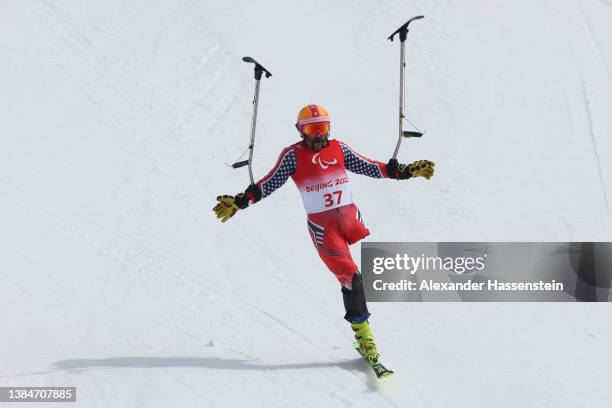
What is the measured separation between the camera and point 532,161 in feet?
41.0

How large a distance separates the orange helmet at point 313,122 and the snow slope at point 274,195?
1990 millimetres

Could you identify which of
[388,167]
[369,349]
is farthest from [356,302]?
[388,167]

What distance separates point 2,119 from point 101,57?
9.10 ft

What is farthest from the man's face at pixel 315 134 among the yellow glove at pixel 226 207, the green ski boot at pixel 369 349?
the green ski boot at pixel 369 349

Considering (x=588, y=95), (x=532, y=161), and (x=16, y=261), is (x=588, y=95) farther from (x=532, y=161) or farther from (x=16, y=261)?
(x=16, y=261)

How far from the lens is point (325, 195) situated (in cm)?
761

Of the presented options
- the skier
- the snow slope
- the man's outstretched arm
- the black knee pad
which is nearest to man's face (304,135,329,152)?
the skier

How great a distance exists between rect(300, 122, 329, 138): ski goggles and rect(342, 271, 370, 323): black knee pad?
1229 millimetres

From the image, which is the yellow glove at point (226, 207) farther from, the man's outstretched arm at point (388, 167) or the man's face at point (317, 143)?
the man's outstretched arm at point (388, 167)

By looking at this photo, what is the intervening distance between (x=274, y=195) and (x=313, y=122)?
4.32m

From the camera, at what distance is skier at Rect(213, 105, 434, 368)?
7.50 meters

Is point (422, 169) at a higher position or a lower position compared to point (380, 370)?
higher

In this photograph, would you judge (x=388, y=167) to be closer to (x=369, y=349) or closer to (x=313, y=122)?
(x=313, y=122)

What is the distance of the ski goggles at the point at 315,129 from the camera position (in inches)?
294
